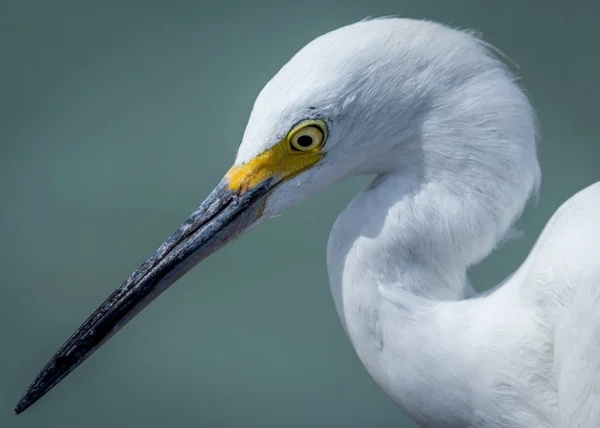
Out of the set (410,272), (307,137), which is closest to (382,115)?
(307,137)

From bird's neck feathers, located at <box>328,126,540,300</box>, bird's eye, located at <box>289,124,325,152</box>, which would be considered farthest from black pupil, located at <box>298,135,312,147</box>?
bird's neck feathers, located at <box>328,126,540,300</box>

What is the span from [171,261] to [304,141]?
35 centimetres

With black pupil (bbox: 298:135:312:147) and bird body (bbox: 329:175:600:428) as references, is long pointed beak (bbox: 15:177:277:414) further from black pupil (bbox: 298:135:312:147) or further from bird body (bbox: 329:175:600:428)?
bird body (bbox: 329:175:600:428)

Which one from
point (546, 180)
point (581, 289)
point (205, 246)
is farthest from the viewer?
point (546, 180)

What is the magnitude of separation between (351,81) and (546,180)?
2.11 metres

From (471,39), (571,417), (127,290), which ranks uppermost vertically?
(127,290)

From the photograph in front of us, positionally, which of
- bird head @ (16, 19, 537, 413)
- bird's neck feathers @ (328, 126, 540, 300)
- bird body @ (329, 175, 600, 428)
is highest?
bird head @ (16, 19, 537, 413)

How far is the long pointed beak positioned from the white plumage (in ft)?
0.20

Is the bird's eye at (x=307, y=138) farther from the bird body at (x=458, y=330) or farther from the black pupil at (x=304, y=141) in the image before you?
the bird body at (x=458, y=330)

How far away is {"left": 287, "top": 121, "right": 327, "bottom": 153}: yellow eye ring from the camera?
1.50m

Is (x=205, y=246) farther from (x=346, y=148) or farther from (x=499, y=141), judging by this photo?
(x=499, y=141)

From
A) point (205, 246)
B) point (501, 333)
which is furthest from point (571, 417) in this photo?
point (205, 246)

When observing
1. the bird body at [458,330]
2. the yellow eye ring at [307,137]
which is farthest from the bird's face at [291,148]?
the bird body at [458,330]

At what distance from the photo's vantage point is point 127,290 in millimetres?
1668
